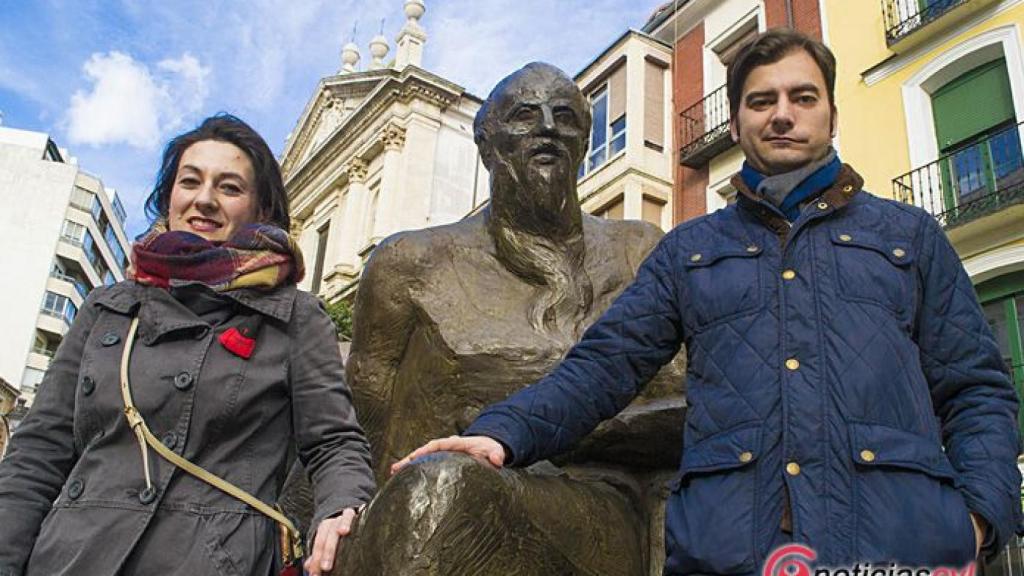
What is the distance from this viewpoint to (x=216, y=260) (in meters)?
2.18

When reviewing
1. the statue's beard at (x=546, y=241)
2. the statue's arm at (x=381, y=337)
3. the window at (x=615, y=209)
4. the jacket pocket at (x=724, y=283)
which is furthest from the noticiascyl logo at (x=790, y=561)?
the window at (x=615, y=209)

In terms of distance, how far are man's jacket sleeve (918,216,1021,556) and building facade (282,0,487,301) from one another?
24.3 meters

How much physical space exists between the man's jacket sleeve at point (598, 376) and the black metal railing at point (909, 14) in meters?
13.1

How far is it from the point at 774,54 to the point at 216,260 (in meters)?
1.32

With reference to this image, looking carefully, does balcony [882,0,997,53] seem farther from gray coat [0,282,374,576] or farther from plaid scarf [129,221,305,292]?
gray coat [0,282,374,576]

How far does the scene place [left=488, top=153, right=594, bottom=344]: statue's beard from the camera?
2.94m

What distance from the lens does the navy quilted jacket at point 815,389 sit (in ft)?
5.32

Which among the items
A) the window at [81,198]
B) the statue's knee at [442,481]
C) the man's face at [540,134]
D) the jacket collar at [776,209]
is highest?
the window at [81,198]

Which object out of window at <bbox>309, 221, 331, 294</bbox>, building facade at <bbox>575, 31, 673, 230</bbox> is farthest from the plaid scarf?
window at <bbox>309, 221, 331, 294</bbox>

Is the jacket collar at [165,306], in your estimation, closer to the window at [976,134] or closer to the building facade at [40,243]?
the window at [976,134]

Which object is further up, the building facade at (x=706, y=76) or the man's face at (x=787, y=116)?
the building facade at (x=706, y=76)

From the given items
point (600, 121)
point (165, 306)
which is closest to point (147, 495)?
point (165, 306)

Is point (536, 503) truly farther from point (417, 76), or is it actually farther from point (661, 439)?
point (417, 76)

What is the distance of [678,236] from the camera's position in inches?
85.0
